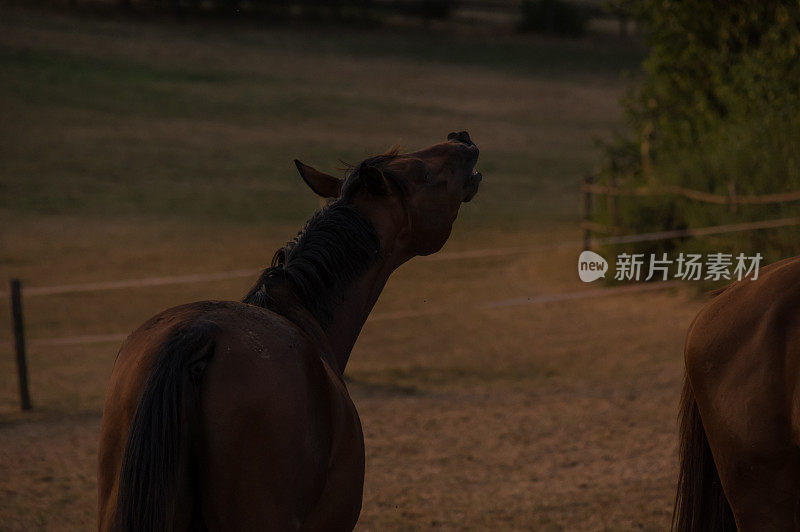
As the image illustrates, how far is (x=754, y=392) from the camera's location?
8.05 ft

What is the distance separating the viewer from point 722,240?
9.89 meters

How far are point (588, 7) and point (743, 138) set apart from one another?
2540 cm

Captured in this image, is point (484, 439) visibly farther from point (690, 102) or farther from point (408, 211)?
point (690, 102)

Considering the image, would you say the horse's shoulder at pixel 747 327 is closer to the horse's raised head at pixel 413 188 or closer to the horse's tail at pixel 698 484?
the horse's tail at pixel 698 484

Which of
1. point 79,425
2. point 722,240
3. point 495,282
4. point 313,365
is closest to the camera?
point 313,365

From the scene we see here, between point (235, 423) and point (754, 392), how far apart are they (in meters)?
1.39

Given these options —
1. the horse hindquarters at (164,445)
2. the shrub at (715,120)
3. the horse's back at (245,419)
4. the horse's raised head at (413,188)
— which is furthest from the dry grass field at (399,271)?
the horse hindquarters at (164,445)

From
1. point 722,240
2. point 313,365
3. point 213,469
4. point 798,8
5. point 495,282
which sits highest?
point 798,8

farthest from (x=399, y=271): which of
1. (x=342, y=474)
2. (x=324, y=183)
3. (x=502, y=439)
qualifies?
(x=342, y=474)

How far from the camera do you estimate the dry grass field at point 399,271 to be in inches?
216

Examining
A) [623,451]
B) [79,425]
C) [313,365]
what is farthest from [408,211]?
[79,425]

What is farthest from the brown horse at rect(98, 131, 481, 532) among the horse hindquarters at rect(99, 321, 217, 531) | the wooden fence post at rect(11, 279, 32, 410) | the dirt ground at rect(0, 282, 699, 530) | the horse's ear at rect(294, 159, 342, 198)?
the wooden fence post at rect(11, 279, 32, 410)

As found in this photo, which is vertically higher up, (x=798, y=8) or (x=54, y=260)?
(x=798, y=8)

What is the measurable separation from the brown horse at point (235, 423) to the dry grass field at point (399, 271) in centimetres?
240
